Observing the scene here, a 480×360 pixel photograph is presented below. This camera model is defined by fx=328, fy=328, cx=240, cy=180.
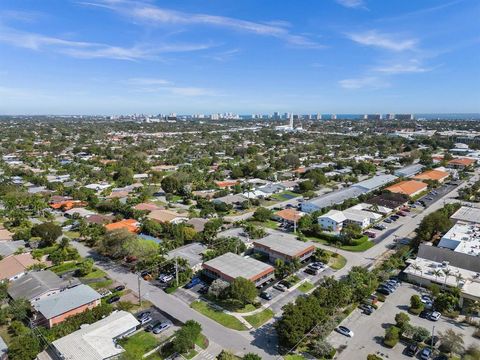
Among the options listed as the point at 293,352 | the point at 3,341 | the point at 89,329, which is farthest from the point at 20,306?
the point at 293,352

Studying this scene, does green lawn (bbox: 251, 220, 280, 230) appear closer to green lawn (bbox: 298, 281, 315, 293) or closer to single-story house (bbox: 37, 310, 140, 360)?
green lawn (bbox: 298, 281, 315, 293)

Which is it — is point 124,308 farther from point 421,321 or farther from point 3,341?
point 421,321

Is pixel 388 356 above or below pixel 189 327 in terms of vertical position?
below

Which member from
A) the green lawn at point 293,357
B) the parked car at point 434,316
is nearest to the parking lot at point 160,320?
the green lawn at point 293,357

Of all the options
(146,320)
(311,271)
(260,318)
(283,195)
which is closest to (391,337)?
(260,318)

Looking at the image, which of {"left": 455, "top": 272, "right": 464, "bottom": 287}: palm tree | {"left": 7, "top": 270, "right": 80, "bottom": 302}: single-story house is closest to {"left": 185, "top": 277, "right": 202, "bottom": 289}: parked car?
{"left": 7, "top": 270, "right": 80, "bottom": 302}: single-story house

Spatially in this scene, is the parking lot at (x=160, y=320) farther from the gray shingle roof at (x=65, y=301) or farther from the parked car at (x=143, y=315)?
the gray shingle roof at (x=65, y=301)

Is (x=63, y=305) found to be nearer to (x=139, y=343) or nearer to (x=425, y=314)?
(x=139, y=343)
